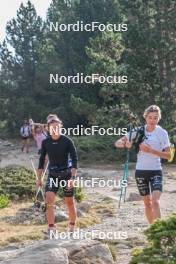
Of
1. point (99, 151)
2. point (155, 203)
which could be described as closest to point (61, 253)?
point (155, 203)

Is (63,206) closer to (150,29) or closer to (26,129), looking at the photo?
(150,29)

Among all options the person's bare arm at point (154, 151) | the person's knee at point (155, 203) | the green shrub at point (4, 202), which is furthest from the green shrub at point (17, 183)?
the person's bare arm at point (154, 151)

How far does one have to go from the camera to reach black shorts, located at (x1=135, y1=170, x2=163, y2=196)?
782cm

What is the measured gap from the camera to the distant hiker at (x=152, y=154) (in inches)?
303

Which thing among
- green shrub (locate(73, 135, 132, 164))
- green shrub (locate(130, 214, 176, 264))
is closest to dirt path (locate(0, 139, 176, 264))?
green shrub (locate(130, 214, 176, 264))

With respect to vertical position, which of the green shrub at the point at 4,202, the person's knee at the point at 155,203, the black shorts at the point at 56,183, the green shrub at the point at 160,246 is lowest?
the green shrub at the point at 4,202

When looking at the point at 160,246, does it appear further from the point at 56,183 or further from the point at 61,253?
the point at 56,183

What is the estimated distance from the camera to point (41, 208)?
39.8ft

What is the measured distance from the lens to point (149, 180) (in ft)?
25.8
